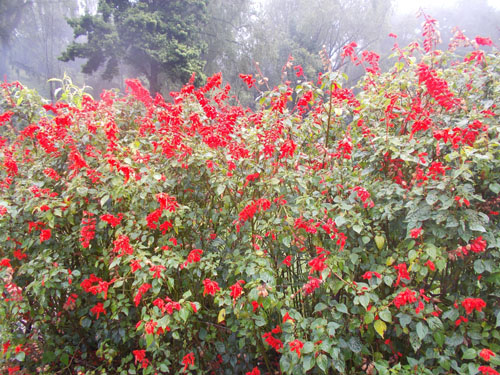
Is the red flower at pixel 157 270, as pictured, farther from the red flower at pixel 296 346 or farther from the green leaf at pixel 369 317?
the green leaf at pixel 369 317

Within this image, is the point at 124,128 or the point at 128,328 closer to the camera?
the point at 128,328

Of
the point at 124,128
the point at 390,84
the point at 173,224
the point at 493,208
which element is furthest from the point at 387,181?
the point at 124,128

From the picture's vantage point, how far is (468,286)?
1.59 m

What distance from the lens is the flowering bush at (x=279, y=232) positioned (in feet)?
4.91

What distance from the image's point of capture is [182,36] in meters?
13.2

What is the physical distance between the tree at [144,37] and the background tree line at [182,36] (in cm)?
4

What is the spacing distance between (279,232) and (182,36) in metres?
13.3

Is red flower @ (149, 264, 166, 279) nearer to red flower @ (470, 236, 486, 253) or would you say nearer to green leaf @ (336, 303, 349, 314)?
green leaf @ (336, 303, 349, 314)

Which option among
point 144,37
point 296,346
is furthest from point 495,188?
point 144,37

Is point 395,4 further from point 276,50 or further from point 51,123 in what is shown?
point 51,123

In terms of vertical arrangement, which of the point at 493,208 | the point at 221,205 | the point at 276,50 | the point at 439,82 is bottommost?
the point at 493,208

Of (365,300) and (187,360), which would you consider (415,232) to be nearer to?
(365,300)

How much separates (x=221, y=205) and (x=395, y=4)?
22324mm

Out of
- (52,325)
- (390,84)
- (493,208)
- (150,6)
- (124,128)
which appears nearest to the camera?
(493,208)
